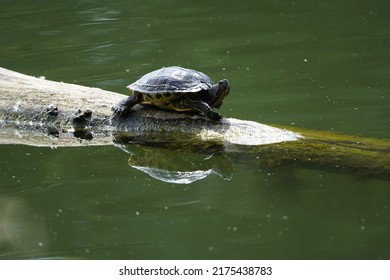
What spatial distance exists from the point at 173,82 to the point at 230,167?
72 cm

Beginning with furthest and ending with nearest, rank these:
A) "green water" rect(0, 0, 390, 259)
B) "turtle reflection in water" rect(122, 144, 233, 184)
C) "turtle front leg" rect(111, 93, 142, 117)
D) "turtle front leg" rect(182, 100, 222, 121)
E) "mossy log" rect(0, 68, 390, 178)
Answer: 1. "turtle front leg" rect(111, 93, 142, 117)
2. "turtle front leg" rect(182, 100, 222, 121)
3. "turtle reflection in water" rect(122, 144, 233, 184)
4. "mossy log" rect(0, 68, 390, 178)
5. "green water" rect(0, 0, 390, 259)

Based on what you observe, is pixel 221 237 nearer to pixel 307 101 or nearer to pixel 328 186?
pixel 328 186

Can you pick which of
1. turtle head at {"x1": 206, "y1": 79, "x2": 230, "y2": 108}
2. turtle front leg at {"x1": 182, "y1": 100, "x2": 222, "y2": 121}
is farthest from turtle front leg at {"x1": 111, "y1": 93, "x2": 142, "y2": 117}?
turtle head at {"x1": 206, "y1": 79, "x2": 230, "y2": 108}

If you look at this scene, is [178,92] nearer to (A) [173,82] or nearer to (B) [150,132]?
(A) [173,82]

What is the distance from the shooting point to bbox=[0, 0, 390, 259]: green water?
422 centimetres

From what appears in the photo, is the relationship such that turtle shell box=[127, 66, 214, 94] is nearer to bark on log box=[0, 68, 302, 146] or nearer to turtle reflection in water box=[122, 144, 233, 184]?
bark on log box=[0, 68, 302, 146]

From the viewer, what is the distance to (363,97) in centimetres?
695

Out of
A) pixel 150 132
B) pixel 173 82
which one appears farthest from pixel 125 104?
pixel 173 82

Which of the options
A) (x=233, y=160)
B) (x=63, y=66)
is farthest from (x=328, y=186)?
(x=63, y=66)

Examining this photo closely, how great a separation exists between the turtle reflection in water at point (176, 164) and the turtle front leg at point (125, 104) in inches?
9.8

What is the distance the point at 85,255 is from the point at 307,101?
10.8 ft

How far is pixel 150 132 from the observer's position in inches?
219

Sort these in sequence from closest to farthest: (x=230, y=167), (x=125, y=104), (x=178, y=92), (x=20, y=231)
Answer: (x=20, y=231) → (x=230, y=167) → (x=178, y=92) → (x=125, y=104)

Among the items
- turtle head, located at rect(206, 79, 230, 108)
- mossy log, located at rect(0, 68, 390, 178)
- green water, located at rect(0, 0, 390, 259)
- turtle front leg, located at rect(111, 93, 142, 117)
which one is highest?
turtle head, located at rect(206, 79, 230, 108)
